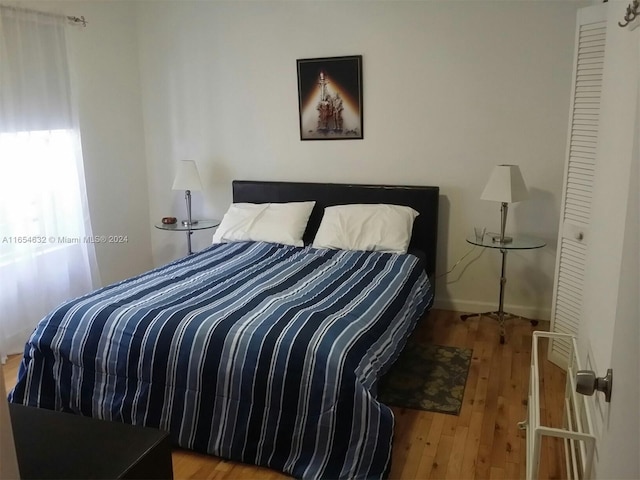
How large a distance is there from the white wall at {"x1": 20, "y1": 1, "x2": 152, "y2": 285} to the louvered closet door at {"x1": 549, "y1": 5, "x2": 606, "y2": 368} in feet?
10.5

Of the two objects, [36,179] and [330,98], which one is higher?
[330,98]

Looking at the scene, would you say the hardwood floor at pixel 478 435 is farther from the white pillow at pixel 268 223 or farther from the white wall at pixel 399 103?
the white pillow at pixel 268 223

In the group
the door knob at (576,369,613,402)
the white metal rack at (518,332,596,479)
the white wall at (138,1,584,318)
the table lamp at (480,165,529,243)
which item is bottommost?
the white metal rack at (518,332,596,479)

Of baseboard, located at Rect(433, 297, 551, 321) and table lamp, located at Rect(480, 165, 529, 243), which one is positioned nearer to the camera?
table lamp, located at Rect(480, 165, 529, 243)

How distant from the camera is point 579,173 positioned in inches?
120

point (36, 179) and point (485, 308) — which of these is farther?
point (485, 308)

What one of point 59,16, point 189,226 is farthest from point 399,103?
point 59,16

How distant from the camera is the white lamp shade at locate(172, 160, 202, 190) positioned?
4.27 meters

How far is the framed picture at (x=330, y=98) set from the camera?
405cm

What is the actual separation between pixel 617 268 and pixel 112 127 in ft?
12.8

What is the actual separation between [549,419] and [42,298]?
10.5 feet

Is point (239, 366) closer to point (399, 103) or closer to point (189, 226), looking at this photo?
point (189, 226)

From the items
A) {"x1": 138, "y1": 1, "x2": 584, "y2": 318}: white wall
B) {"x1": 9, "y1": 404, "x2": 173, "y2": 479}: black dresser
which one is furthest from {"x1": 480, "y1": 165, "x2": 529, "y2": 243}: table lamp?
{"x1": 9, "y1": 404, "x2": 173, "y2": 479}: black dresser

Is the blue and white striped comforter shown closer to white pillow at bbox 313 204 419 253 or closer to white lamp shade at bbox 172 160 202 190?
white pillow at bbox 313 204 419 253
